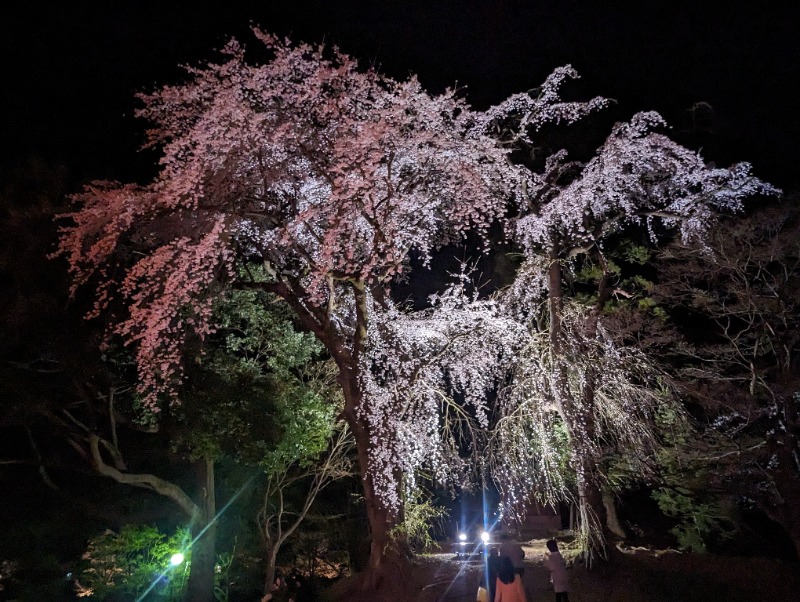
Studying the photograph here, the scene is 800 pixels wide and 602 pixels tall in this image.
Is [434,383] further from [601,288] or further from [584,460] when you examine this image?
[601,288]

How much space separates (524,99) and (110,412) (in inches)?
351

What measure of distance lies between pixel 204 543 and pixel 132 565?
1.39 meters

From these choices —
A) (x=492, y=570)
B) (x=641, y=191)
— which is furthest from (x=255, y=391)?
(x=641, y=191)

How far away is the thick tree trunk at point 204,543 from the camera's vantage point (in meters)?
10.6

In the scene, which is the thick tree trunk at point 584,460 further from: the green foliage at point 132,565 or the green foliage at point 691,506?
the green foliage at point 132,565

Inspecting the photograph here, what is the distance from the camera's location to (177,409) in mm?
9344

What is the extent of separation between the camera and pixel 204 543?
10.9 metres

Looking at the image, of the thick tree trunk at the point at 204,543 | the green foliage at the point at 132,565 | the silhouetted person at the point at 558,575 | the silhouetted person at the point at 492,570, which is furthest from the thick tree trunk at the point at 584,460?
the green foliage at the point at 132,565

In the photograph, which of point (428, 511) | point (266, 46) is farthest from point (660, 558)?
point (266, 46)

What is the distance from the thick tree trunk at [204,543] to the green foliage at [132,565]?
312mm

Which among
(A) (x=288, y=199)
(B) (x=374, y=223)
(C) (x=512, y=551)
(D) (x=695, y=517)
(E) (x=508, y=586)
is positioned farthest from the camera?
(D) (x=695, y=517)

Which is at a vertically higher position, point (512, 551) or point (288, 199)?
point (288, 199)

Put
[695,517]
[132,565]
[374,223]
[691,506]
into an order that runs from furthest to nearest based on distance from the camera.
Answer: [691,506], [695,517], [132,565], [374,223]

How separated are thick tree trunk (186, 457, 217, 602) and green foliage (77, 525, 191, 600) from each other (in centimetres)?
31
